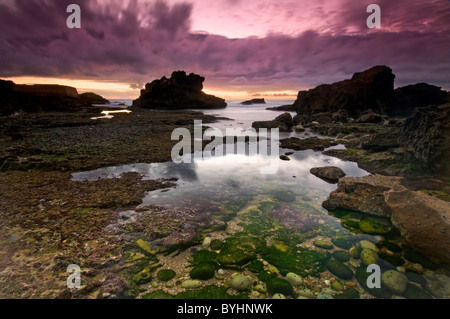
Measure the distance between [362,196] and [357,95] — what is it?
61.9m

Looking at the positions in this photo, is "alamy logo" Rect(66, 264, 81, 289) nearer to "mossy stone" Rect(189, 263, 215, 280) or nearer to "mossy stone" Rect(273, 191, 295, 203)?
"mossy stone" Rect(189, 263, 215, 280)

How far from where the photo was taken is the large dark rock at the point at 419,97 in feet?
242

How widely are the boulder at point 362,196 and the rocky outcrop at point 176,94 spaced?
9155 cm

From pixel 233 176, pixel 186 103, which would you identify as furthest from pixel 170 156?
pixel 186 103

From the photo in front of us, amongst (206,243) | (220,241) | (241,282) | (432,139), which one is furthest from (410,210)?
(432,139)

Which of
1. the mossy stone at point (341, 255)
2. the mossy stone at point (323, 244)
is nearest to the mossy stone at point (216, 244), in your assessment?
the mossy stone at point (323, 244)

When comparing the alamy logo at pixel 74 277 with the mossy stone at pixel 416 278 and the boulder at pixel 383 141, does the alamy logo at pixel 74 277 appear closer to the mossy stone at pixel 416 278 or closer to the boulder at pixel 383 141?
the mossy stone at pixel 416 278

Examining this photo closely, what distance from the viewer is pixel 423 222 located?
5387 millimetres

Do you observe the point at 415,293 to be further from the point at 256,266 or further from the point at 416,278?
the point at 256,266

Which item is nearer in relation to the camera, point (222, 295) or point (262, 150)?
point (222, 295)

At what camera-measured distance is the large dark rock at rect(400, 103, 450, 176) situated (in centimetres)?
1032

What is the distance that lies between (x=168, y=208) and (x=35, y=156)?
10.3 metres
